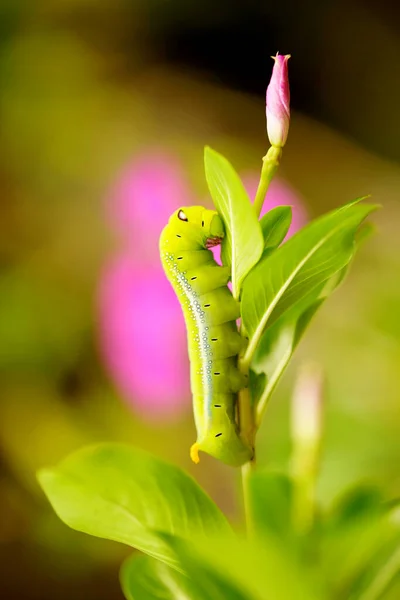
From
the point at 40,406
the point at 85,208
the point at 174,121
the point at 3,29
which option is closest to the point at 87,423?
the point at 40,406

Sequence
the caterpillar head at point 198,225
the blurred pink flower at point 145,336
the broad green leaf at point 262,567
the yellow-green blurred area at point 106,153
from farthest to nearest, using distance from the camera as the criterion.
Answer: the yellow-green blurred area at point 106,153
the blurred pink flower at point 145,336
the caterpillar head at point 198,225
the broad green leaf at point 262,567

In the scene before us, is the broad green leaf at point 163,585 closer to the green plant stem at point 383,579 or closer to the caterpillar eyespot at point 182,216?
the green plant stem at point 383,579

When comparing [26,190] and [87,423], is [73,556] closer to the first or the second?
[87,423]

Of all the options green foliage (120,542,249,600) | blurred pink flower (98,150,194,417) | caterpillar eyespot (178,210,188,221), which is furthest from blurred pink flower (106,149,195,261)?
green foliage (120,542,249,600)

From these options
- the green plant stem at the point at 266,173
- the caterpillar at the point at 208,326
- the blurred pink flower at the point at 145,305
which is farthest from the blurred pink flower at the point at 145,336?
the green plant stem at the point at 266,173

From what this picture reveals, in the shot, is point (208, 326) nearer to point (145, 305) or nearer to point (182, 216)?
point (182, 216)

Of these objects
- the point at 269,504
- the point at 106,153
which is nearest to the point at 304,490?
the point at 269,504

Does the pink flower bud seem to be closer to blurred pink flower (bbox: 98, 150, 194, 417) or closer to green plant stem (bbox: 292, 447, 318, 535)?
green plant stem (bbox: 292, 447, 318, 535)
